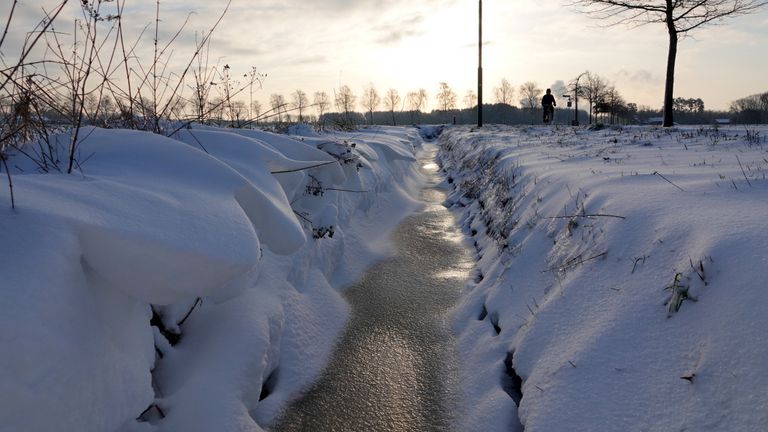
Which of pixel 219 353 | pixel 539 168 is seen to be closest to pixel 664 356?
pixel 219 353

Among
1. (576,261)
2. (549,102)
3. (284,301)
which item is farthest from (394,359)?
(549,102)

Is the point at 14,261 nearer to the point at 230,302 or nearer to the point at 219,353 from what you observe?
the point at 219,353

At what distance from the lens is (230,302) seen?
2471mm

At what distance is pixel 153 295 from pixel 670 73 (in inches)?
526

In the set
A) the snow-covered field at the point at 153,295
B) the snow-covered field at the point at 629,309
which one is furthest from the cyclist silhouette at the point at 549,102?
the snow-covered field at the point at 153,295

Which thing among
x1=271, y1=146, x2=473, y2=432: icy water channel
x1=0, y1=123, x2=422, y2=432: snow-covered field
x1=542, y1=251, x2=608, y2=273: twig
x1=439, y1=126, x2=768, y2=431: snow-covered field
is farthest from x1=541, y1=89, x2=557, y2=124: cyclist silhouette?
x1=0, y1=123, x2=422, y2=432: snow-covered field

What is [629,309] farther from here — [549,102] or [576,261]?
[549,102]

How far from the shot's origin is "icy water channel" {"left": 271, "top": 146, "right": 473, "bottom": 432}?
2174 mm

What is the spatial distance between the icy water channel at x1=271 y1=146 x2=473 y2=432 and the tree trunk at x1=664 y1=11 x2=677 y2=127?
32.8 ft

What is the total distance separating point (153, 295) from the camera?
1592mm

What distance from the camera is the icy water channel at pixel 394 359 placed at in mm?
2174

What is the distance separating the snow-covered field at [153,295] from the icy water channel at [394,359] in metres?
0.16

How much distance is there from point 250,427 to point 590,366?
150 centimetres

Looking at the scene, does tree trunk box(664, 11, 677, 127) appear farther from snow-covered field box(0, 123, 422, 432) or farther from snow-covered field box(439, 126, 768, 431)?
snow-covered field box(0, 123, 422, 432)
